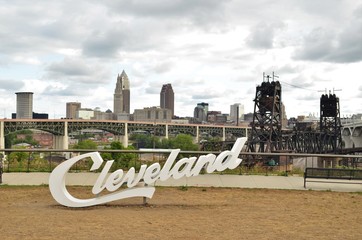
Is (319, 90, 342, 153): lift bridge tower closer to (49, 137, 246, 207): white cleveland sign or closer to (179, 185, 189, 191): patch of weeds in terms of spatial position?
(179, 185, 189, 191): patch of weeds

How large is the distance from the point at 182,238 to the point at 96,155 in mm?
4397

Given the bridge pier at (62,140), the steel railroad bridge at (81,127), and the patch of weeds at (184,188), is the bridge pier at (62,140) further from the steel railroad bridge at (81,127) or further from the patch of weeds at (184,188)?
the patch of weeds at (184,188)

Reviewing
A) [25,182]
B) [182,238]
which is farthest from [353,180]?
[25,182]

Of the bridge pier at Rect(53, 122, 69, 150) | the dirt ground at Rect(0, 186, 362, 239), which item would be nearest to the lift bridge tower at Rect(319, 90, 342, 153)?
the bridge pier at Rect(53, 122, 69, 150)

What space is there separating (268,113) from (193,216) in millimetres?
34368

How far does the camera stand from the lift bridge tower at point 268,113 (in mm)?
43594

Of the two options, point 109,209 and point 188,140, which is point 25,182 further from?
point 188,140

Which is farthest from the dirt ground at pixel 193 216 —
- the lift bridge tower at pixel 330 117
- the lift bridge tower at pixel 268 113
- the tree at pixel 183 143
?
the tree at pixel 183 143

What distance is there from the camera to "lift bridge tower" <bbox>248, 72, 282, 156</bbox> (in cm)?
4359

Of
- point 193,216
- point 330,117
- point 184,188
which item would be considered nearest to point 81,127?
point 330,117

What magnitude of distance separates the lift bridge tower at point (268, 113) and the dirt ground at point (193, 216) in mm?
29132

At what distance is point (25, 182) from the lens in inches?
648

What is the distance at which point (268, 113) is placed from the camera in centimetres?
4397

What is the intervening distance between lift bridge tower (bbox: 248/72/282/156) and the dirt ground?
29132mm
